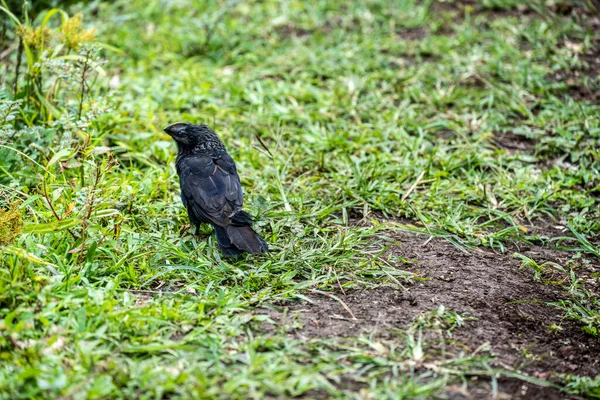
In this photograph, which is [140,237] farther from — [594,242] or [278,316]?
[594,242]

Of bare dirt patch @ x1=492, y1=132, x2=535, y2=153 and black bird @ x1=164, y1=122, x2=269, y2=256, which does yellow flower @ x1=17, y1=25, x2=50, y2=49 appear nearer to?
black bird @ x1=164, y1=122, x2=269, y2=256

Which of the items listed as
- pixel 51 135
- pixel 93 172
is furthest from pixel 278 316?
pixel 51 135

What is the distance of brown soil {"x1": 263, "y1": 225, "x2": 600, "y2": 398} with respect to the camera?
Result: 330 centimetres

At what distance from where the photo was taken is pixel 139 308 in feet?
11.1

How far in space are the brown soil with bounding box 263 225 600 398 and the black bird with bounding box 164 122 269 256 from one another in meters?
0.61

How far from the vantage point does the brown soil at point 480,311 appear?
3.30m

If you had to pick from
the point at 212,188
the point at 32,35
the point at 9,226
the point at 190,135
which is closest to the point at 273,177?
the point at 190,135

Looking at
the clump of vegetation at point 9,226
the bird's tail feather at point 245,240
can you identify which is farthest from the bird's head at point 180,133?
the clump of vegetation at point 9,226

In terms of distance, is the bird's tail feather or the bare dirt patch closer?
the bird's tail feather

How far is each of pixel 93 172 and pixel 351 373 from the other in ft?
7.32

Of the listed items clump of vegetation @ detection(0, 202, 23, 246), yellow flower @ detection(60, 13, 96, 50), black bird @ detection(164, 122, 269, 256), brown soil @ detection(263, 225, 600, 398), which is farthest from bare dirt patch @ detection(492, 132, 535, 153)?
clump of vegetation @ detection(0, 202, 23, 246)

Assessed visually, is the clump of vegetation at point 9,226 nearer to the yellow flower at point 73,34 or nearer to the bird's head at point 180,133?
the bird's head at point 180,133

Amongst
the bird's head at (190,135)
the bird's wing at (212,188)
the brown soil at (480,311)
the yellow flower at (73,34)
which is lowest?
the brown soil at (480,311)

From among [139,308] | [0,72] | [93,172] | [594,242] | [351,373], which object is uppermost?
[0,72]
